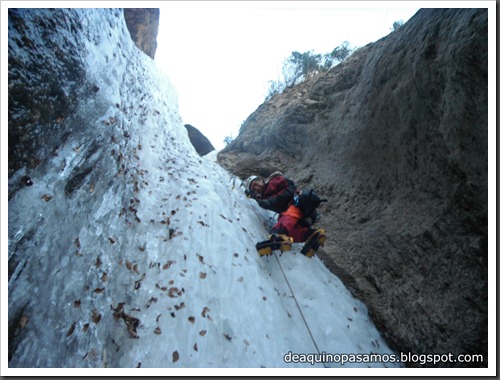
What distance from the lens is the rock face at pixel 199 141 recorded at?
717 inches

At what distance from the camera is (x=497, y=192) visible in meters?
3.47

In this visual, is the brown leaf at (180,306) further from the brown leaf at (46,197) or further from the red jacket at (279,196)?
the red jacket at (279,196)

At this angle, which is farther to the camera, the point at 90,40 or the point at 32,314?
the point at 90,40

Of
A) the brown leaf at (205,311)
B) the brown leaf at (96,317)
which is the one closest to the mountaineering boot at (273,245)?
the brown leaf at (205,311)

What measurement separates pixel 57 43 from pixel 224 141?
1634 centimetres

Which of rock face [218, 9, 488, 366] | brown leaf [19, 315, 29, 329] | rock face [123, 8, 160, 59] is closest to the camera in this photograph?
brown leaf [19, 315, 29, 329]

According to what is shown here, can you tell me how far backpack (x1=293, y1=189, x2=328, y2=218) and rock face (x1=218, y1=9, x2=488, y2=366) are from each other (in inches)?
44.7

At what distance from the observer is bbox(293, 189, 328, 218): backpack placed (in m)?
5.34

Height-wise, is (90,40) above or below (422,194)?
above

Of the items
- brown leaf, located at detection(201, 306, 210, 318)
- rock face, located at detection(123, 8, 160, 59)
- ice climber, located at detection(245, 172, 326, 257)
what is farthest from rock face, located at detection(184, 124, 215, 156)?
brown leaf, located at detection(201, 306, 210, 318)

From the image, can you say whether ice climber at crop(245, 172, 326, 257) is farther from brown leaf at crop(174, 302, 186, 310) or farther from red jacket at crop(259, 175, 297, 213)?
brown leaf at crop(174, 302, 186, 310)

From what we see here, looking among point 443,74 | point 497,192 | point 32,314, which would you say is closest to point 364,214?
point 497,192

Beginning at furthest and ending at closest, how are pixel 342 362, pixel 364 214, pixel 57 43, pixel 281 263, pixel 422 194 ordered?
pixel 364 214
pixel 281 263
pixel 422 194
pixel 342 362
pixel 57 43

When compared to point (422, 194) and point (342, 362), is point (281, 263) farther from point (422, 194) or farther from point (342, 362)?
point (422, 194)
